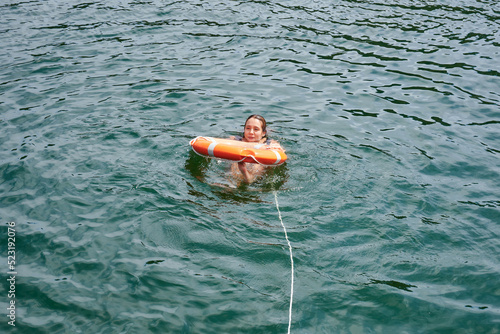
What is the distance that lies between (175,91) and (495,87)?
6343mm

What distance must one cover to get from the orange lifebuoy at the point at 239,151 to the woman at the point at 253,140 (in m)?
0.18

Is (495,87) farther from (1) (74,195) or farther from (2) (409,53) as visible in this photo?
(1) (74,195)

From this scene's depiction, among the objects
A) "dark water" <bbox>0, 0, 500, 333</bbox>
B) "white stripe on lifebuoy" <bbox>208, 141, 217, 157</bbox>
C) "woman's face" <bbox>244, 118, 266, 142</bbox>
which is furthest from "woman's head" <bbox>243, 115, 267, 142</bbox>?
"white stripe on lifebuoy" <bbox>208, 141, 217, 157</bbox>

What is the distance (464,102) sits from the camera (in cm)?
906

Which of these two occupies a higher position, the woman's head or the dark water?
the woman's head

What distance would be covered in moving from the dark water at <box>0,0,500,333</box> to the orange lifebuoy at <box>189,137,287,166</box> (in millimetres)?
305

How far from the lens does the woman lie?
6414mm

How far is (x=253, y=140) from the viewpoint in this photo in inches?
277

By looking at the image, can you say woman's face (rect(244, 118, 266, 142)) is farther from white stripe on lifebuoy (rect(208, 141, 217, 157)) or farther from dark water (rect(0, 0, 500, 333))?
white stripe on lifebuoy (rect(208, 141, 217, 157))

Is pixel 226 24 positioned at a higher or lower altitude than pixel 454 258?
higher

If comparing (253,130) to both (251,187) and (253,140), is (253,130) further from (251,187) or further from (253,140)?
(251,187)

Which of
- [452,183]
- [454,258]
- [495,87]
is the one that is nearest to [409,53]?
[495,87]

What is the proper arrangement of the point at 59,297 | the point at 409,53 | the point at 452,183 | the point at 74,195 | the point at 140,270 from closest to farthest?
the point at 59,297
the point at 140,270
the point at 74,195
the point at 452,183
the point at 409,53

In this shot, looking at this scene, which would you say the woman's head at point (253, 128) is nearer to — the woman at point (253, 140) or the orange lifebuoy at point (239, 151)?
the woman at point (253, 140)
